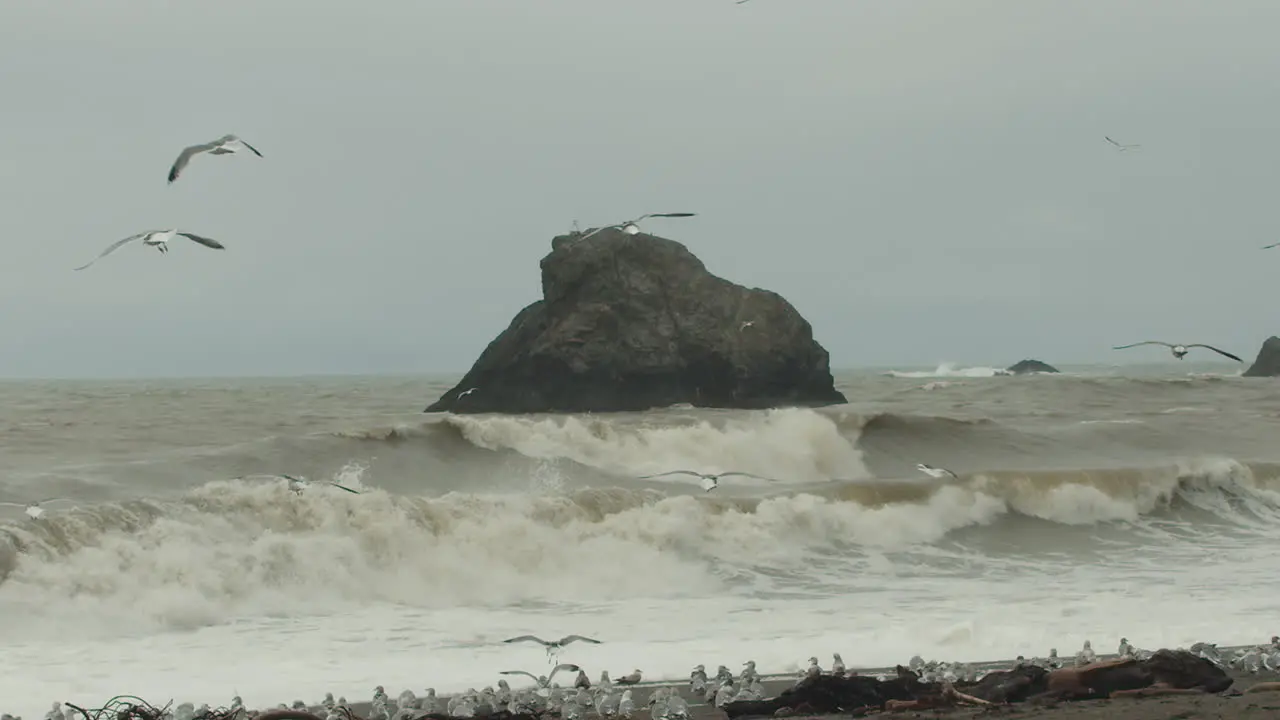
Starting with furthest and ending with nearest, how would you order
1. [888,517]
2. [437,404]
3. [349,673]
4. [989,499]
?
[437,404]
[989,499]
[888,517]
[349,673]

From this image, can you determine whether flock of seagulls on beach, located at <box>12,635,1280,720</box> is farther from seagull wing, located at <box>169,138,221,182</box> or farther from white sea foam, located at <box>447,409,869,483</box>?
white sea foam, located at <box>447,409,869,483</box>

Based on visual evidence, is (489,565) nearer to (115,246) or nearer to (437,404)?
(115,246)

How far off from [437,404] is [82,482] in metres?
23.1

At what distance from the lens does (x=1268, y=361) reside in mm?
71562

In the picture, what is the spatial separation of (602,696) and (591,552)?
8.14 m

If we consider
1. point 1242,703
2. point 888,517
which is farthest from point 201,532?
point 1242,703

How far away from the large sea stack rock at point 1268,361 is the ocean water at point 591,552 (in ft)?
152

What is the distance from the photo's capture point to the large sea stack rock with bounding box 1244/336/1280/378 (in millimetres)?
70688

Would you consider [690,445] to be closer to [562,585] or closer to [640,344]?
[562,585]

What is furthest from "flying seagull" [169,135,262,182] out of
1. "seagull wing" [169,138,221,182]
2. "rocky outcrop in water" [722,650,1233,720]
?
"rocky outcrop in water" [722,650,1233,720]

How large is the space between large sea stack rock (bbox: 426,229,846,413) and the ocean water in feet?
50.1

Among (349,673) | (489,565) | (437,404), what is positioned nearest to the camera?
(349,673)

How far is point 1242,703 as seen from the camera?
285 inches

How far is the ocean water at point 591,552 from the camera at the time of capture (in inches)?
408
